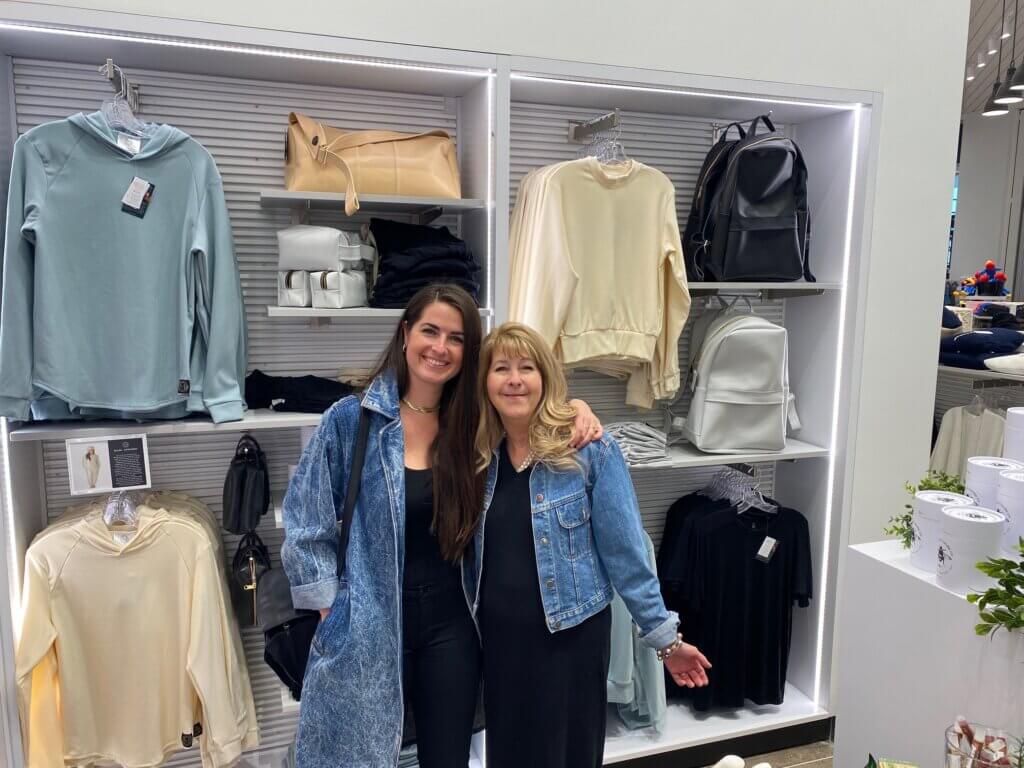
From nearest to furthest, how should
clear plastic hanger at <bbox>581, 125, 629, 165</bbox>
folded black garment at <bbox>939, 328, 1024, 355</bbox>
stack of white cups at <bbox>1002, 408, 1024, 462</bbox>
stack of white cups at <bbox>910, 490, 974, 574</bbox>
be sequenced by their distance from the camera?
stack of white cups at <bbox>910, 490, 974, 574</bbox> → stack of white cups at <bbox>1002, 408, 1024, 462</bbox> → clear plastic hanger at <bbox>581, 125, 629, 165</bbox> → folded black garment at <bbox>939, 328, 1024, 355</bbox>

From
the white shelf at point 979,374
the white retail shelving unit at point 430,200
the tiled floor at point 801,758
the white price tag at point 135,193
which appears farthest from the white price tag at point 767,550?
the white price tag at point 135,193

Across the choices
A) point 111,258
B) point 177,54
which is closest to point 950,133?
point 177,54

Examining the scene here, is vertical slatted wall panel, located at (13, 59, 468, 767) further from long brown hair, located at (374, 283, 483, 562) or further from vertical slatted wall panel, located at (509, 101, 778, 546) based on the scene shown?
long brown hair, located at (374, 283, 483, 562)

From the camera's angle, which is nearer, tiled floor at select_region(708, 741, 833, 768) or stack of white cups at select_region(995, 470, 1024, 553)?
stack of white cups at select_region(995, 470, 1024, 553)

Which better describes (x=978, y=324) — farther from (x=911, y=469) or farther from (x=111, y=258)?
(x=111, y=258)

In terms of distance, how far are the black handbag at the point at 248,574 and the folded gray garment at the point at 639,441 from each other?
1288 millimetres

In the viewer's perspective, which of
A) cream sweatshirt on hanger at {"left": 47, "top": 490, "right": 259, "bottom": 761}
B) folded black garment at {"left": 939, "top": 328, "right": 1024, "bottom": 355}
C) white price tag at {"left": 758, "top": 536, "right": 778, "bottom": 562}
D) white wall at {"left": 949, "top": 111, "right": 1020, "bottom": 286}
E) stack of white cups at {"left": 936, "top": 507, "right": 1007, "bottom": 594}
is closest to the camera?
stack of white cups at {"left": 936, "top": 507, "right": 1007, "bottom": 594}

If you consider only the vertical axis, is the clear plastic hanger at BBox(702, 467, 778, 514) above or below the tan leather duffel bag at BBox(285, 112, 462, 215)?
below

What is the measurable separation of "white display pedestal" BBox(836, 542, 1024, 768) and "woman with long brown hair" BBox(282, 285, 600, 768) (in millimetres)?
773

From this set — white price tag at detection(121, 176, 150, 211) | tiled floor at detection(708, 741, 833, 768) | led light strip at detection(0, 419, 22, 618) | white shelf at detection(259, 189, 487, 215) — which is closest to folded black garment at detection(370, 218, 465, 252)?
white shelf at detection(259, 189, 487, 215)

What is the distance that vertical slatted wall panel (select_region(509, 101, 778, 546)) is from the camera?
279cm

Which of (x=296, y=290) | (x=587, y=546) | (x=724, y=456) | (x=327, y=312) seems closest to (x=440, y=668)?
(x=587, y=546)

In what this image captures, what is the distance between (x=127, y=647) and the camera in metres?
2.24

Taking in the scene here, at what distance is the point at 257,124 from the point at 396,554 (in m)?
1.55
